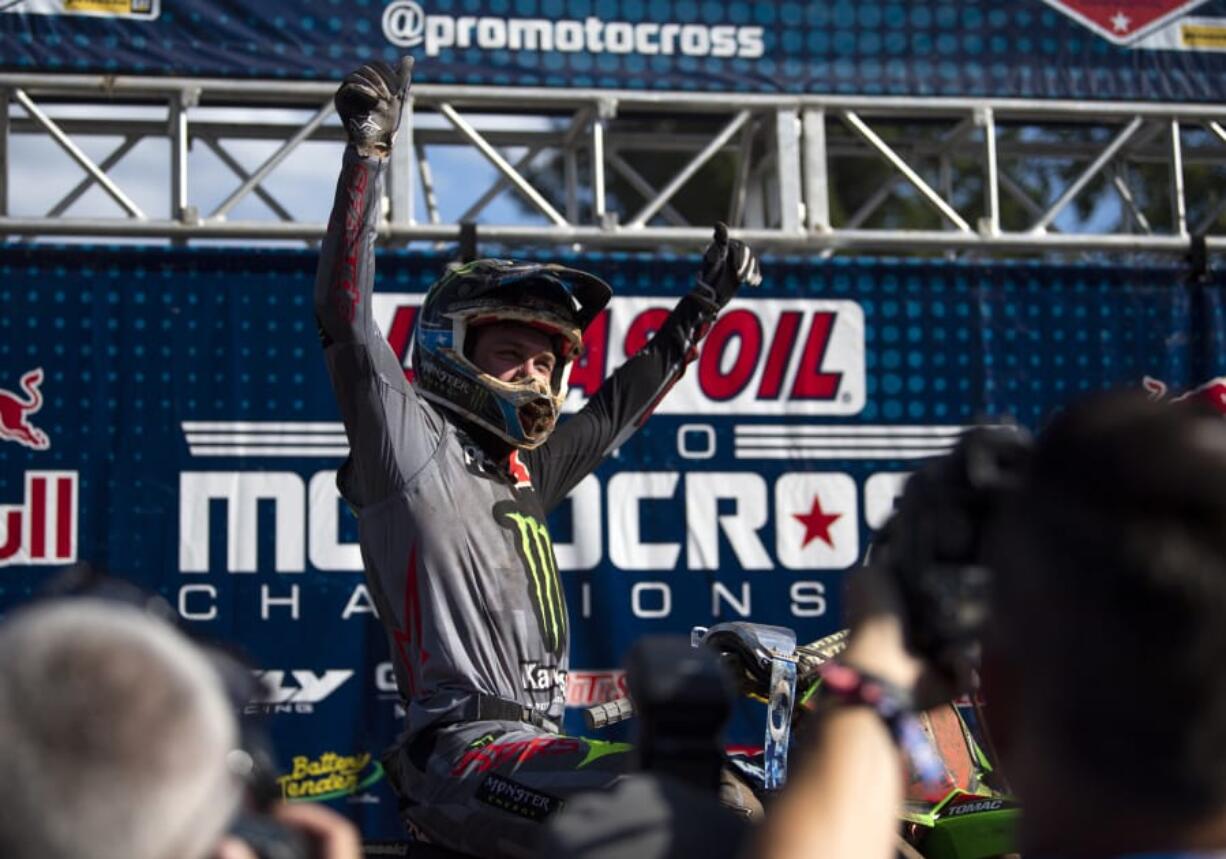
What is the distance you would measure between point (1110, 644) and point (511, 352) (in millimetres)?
2925

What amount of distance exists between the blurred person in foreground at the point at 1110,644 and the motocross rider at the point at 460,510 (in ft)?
6.29

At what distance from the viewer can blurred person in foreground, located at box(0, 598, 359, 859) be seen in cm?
125

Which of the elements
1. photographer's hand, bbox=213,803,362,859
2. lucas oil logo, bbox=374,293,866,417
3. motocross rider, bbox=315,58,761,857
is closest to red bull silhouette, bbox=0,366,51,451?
lucas oil logo, bbox=374,293,866,417

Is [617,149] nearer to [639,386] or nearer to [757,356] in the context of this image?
[757,356]

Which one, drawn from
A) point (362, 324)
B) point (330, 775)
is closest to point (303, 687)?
point (330, 775)

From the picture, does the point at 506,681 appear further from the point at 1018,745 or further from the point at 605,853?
the point at 1018,745

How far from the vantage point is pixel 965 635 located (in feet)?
5.07

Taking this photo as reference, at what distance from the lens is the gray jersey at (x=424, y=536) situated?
3701 millimetres

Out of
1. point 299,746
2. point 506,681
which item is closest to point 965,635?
point 506,681

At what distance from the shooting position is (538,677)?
3.80m

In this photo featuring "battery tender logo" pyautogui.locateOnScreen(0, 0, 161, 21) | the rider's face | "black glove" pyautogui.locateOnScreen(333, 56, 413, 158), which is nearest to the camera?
"black glove" pyautogui.locateOnScreen(333, 56, 413, 158)

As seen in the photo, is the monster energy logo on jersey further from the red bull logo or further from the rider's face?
the red bull logo

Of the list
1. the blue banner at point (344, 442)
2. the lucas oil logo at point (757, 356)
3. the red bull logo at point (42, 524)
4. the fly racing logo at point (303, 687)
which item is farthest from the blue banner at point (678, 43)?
the fly racing logo at point (303, 687)

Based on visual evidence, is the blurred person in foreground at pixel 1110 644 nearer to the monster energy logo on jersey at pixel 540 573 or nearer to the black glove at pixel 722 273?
the monster energy logo on jersey at pixel 540 573
